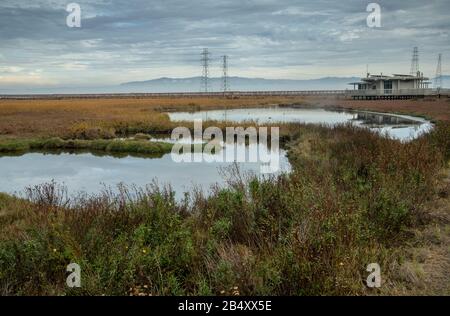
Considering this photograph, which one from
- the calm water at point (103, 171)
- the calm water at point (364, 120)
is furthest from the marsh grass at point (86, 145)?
the calm water at point (364, 120)

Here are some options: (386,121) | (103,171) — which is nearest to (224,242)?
(103,171)

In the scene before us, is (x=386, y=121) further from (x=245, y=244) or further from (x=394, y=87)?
(x=394, y=87)

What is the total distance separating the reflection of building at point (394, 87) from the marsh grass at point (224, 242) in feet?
264

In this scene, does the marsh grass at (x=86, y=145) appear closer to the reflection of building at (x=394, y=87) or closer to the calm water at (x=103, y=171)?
the calm water at (x=103, y=171)

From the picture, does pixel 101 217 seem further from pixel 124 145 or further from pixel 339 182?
pixel 124 145

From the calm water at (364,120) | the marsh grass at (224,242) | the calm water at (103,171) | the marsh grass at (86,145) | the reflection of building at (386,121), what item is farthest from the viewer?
the reflection of building at (386,121)

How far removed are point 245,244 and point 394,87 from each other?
91759 millimetres

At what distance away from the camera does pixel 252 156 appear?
1004 inches

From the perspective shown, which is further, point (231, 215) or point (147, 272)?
point (231, 215)

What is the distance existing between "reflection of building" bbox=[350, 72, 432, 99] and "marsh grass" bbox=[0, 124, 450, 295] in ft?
264

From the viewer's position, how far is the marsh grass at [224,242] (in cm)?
617

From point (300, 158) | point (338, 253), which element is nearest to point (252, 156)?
point (300, 158)

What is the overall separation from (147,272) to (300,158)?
52.0 feet

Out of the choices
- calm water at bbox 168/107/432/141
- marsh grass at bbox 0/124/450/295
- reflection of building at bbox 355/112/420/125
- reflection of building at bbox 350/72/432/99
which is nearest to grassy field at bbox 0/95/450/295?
marsh grass at bbox 0/124/450/295
